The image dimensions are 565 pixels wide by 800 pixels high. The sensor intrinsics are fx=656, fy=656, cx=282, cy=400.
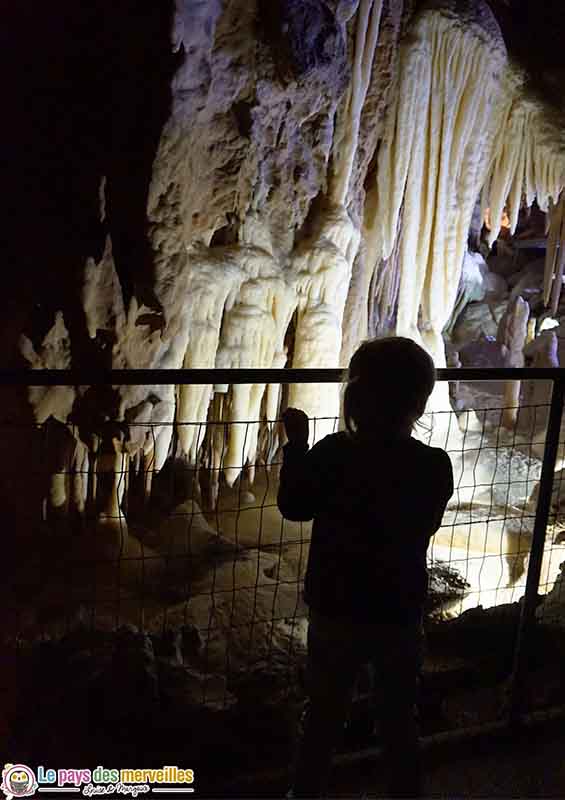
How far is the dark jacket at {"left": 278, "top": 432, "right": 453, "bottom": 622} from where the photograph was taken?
1.55 meters

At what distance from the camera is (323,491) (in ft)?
5.15

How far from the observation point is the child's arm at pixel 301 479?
1.56 meters

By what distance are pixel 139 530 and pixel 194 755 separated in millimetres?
3961

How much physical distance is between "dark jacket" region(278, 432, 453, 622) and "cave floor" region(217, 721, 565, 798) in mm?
774

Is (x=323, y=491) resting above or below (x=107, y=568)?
above

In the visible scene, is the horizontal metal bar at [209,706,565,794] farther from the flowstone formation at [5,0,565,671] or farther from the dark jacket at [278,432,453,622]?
the flowstone formation at [5,0,565,671]

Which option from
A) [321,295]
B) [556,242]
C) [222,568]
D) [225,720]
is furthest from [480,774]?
[556,242]

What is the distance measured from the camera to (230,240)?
6.36 meters

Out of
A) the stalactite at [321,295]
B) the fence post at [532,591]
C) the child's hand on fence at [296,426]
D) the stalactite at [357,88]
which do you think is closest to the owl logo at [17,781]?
the child's hand on fence at [296,426]

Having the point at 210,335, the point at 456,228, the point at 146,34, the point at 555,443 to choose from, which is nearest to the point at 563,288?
the point at 456,228

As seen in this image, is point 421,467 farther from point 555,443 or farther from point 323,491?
point 555,443

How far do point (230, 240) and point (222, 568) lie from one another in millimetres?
3144

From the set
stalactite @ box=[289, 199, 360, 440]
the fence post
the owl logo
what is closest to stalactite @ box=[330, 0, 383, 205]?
stalactite @ box=[289, 199, 360, 440]

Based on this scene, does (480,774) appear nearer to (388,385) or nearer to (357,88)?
(388,385)
